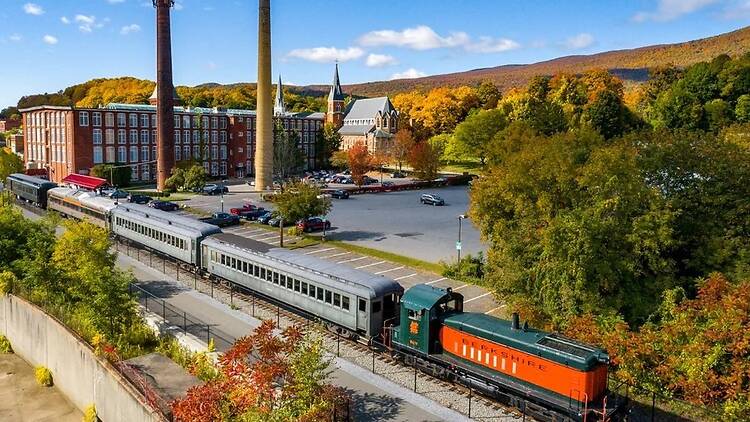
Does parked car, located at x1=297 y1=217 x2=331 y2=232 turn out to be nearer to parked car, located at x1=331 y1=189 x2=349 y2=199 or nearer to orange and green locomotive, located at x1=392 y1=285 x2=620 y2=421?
parked car, located at x1=331 y1=189 x2=349 y2=199

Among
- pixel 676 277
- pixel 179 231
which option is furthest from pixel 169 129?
pixel 676 277

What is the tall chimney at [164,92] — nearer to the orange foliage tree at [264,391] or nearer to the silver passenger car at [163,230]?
the silver passenger car at [163,230]

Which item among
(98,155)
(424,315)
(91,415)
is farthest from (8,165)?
(424,315)

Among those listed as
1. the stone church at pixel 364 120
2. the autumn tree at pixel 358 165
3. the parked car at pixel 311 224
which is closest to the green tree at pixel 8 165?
the autumn tree at pixel 358 165

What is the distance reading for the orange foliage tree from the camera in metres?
13.4

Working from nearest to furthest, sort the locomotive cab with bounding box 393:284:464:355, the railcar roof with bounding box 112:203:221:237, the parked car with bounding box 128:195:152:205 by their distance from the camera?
1. the locomotive cab with bounding box 393:284:464:355
2. the railcar roof with bounding box 112:203:221:237
3. the parked car with bounding box 128:195:152:205

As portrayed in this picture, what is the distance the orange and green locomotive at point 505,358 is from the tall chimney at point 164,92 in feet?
203

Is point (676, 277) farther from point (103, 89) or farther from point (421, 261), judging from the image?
point (103, 89)

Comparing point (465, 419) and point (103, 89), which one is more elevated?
point (103, 89)

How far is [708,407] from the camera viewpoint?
51.8ft

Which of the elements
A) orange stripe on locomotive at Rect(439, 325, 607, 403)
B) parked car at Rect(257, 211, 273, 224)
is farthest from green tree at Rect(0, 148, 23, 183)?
orange stripe on locomotive at Rect(439, 325, 607, 403)

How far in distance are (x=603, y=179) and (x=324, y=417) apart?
587 inches

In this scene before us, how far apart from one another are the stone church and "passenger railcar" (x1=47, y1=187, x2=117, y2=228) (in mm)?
65698

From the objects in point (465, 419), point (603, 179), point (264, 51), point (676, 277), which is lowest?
point (465, 419)
